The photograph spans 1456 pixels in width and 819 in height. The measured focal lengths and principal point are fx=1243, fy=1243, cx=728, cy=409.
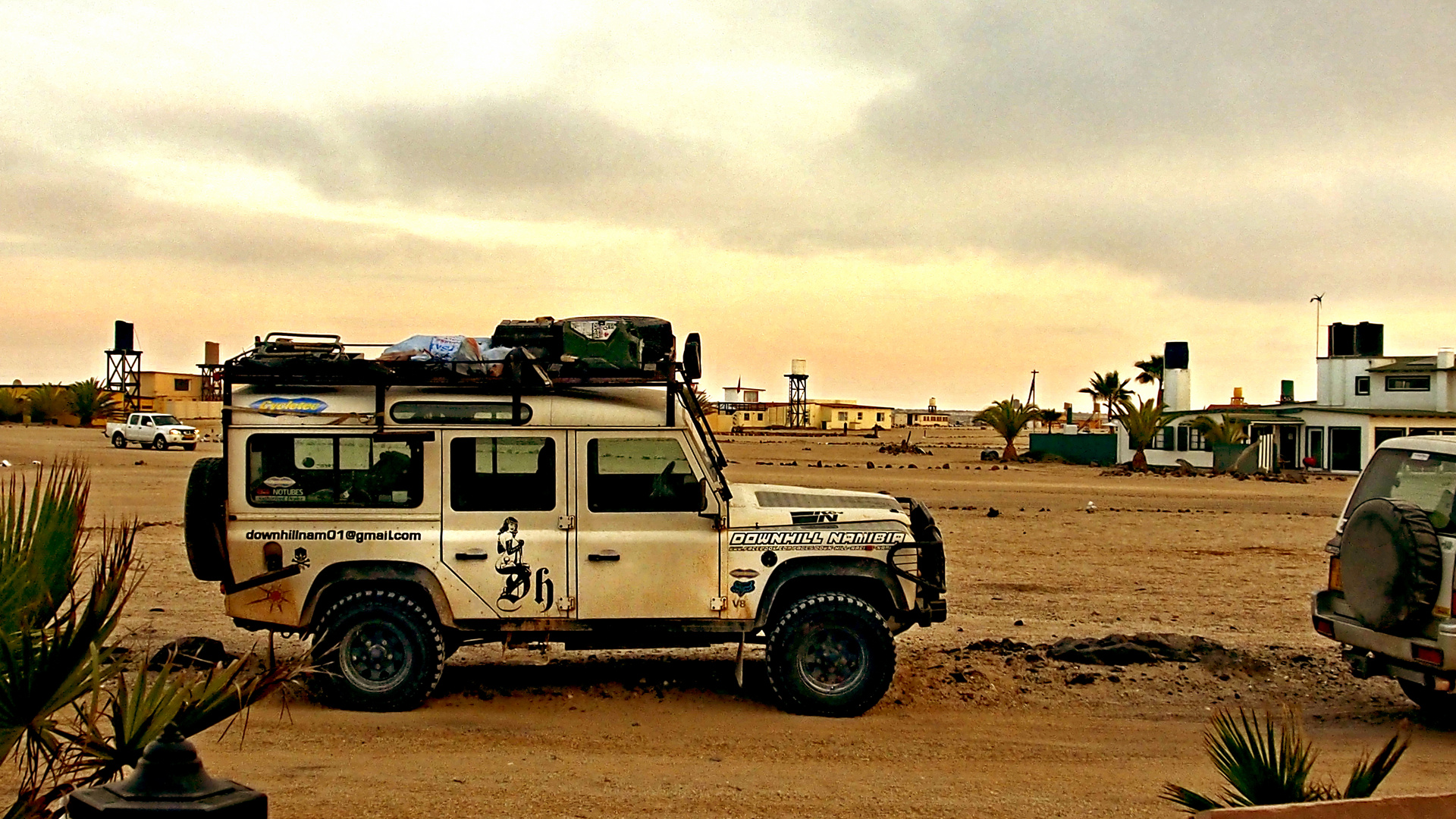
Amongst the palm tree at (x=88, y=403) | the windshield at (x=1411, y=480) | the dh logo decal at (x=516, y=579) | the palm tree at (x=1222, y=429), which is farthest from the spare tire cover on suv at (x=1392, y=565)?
the palm tree at (x=88, y=403)

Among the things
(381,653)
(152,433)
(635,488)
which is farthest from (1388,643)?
(152,433)

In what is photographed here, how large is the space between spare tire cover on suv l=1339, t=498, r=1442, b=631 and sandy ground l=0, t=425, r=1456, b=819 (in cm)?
88

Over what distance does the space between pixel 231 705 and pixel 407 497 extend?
16.2 ft

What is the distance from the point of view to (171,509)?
2417 cm

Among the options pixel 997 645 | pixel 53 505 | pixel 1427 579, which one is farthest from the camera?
pixel 997 645

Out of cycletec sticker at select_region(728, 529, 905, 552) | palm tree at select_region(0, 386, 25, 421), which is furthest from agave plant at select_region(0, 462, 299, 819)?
palm tree at select_region(0, 386, 25, 421)

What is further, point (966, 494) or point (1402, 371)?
point (1402, 371)

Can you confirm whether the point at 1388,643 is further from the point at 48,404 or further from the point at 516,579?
the point at 48,404

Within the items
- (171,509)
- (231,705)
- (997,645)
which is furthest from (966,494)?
(231,705)

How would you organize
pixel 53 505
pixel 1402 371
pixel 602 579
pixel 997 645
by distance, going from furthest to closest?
1. pixel 1402 371
2. pixel 997 645
3. pixel 602 579
4. pixel 53 505

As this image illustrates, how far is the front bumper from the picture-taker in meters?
7.57

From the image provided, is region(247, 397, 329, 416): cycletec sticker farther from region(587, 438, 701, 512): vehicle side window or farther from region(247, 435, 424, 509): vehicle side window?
region(587, 438, 701, 512): vehicle side window

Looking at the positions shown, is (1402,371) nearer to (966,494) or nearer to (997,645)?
(966,494)

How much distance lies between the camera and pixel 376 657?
8.35m
